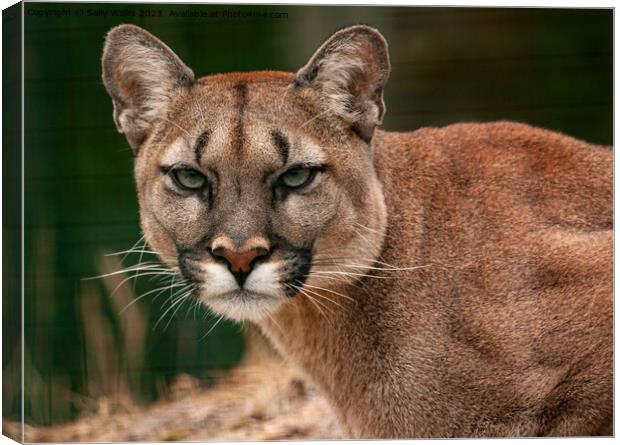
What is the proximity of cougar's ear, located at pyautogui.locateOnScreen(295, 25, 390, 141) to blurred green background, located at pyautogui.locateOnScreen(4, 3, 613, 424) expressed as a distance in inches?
23.1

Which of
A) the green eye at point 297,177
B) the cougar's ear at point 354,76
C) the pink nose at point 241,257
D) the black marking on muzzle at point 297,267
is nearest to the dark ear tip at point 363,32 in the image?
the cougar's ear at point 354,76

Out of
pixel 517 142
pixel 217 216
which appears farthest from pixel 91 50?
pixel 517 142

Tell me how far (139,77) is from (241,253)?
51.7 inches

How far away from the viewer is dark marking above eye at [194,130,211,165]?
626 centimetres

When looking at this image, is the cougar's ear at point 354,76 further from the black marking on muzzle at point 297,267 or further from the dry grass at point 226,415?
the dry grass at point 226,415

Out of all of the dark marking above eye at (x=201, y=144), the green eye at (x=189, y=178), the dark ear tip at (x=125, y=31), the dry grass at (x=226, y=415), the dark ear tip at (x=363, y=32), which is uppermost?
the dark ear tip at (x=363, y=32)

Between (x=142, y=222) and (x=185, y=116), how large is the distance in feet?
2.24

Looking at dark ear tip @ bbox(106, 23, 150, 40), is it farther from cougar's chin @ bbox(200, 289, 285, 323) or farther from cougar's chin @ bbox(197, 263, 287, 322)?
cougar's chin @ bbox(200, 289, 285, 323)

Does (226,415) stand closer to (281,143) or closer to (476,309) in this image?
(476,309)

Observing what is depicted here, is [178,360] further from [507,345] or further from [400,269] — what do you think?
[507,345]

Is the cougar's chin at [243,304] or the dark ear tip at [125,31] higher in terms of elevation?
the dark ear tip at [125,31]

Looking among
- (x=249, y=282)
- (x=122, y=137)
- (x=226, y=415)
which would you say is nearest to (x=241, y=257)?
(x=249, y=282)

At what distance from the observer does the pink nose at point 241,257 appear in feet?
19.3

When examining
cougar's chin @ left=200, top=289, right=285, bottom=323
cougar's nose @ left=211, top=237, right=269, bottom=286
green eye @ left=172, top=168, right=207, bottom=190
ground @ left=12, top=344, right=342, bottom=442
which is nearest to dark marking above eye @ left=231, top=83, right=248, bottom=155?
green eye @ left=172, top=168, right=207, bottom=190
